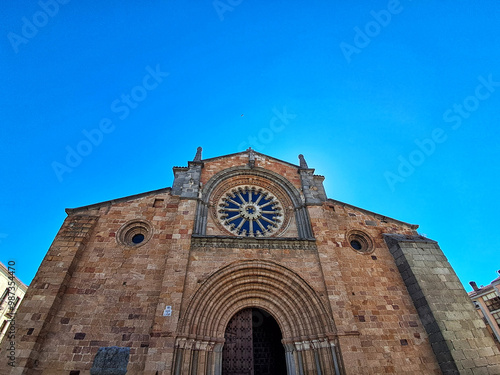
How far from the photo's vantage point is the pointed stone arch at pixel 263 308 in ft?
24.6

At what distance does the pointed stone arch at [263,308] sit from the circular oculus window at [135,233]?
3135 millimetres

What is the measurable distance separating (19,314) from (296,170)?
37.7ft

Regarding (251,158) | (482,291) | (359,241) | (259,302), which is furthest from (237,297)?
(482,291)

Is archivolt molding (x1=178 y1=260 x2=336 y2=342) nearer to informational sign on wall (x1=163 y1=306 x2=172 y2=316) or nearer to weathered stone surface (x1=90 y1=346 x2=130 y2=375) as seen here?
informational sign on wall (x1=163 y1=306 x2=172 y2=316)

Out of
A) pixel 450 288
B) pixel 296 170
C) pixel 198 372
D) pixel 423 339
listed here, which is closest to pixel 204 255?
pixel 198 372

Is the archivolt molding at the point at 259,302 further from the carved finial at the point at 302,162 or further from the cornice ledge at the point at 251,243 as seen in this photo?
the carved finial at the point at 302,162

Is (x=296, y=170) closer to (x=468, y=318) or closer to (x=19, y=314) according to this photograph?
(x=468, y=318)

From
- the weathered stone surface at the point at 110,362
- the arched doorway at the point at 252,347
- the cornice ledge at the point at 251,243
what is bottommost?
the weathered stone surface at the point at 110,362

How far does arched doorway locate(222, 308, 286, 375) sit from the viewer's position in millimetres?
8070

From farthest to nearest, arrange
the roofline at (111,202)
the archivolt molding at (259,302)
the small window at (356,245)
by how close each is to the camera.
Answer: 1. the small window at (356,245)
2. the roofline at (111,202)
3. the archivolt molding at (259,302)

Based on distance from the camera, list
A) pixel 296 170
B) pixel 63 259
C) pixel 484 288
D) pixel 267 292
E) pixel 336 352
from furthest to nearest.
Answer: pixel 484 288
pixel 296 170
pixel 267 292
pixel 63 259
pixel 336 352

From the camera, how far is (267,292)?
9062 millimetres

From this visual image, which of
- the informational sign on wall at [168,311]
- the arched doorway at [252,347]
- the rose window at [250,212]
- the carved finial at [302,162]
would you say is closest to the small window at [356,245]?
the rose window at [250,212]

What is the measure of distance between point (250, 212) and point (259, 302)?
3977 millimetres
